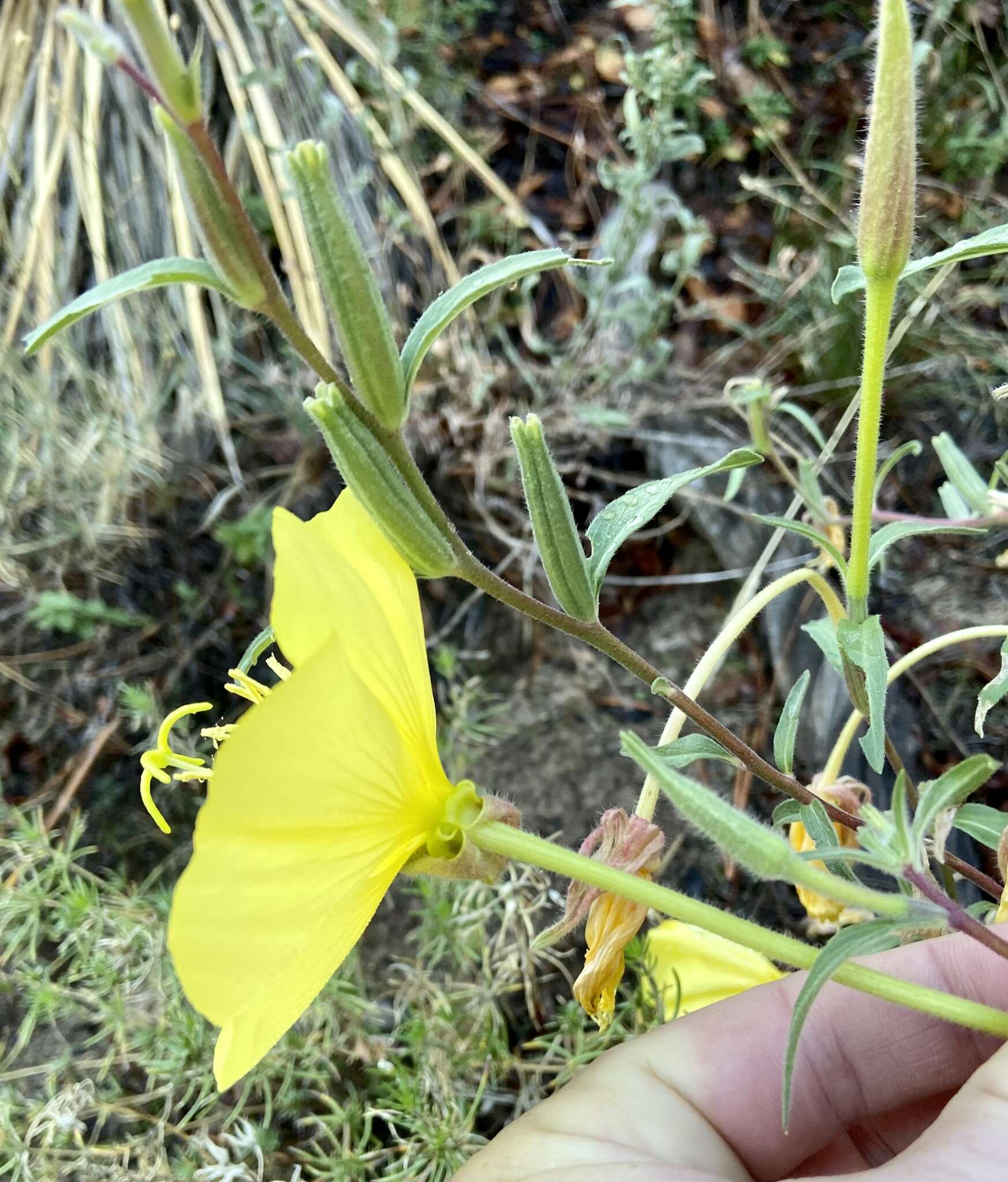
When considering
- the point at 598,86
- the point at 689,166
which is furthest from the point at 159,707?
the point at 598,86

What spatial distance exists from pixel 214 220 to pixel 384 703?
295 millimetres

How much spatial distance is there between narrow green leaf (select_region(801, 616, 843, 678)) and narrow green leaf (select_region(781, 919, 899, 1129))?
0.28m

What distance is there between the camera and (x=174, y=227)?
2.07 m

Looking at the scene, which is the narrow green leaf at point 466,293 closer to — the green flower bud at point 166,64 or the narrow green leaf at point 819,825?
the green flower bud at point 166,64

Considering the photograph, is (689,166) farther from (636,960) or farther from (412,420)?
(636,960)

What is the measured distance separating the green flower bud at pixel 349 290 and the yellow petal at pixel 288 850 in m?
0.16

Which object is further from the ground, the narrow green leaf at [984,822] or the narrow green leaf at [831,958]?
the narrow green leaf at [831,958]

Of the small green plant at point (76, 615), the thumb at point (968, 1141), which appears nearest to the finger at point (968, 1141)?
the thumb at point (968, 1141)

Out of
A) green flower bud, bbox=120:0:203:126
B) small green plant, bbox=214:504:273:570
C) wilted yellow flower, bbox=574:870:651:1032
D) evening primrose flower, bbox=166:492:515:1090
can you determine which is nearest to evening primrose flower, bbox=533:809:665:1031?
wilted yellow flower, bbox=574:870:651:1032

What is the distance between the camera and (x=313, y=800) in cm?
50

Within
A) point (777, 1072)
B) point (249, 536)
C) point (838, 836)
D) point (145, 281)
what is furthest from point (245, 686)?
point (249, 536)

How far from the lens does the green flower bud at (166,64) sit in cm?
42

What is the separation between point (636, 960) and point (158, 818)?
2.52 ft

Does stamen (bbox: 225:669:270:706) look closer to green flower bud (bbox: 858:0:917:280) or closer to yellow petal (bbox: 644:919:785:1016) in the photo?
green flower bud (bbox: 858:0:917:280)
